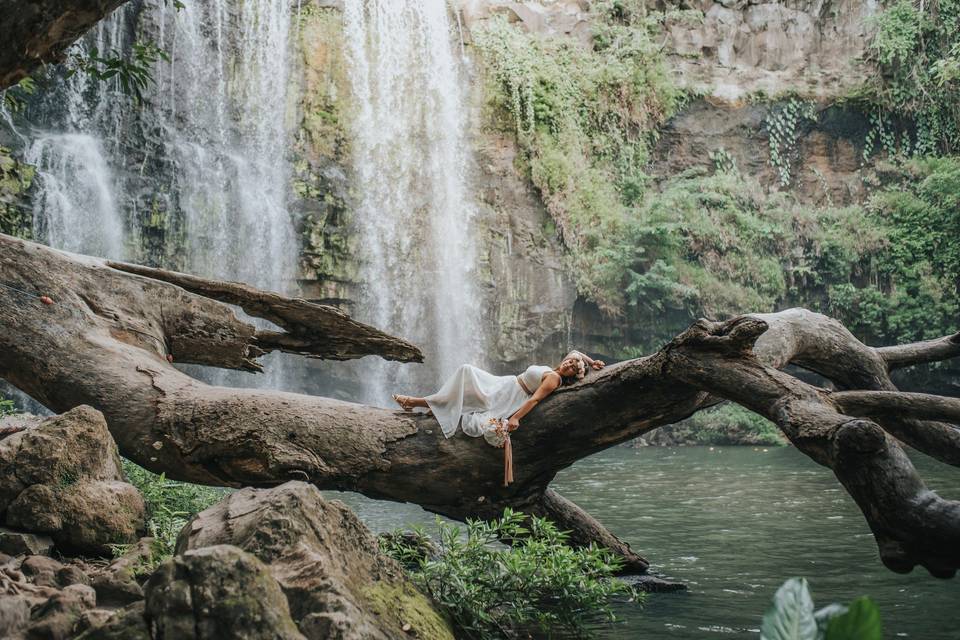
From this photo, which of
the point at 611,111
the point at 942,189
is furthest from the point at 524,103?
the point at 942,189

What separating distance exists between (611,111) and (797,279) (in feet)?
25.1

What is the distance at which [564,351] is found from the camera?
75.1 ft

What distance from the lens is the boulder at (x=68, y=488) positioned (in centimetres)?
420

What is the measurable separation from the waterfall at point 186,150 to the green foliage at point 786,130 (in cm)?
1478

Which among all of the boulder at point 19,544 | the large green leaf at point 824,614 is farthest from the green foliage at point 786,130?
the large green leaf at point 824,614

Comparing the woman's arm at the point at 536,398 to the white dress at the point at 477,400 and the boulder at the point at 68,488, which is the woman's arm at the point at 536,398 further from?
the boulder at the point at 68,488

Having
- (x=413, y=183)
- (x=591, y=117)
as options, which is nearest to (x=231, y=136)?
(x=413, y=183)

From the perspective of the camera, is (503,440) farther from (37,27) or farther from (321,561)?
(37,27)

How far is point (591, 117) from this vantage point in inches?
963

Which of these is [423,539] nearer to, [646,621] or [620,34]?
[646,621]

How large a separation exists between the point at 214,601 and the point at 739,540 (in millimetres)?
6377

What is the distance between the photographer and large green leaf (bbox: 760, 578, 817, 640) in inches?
77.4

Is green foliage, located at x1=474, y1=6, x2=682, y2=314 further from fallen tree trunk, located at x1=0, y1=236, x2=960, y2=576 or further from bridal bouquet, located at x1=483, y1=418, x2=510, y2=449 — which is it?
bridal bouquet, located at x1=483, y1=418, x2=510, y2=449

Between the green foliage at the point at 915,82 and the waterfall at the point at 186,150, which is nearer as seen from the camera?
the waterfall at the point at 186,150
